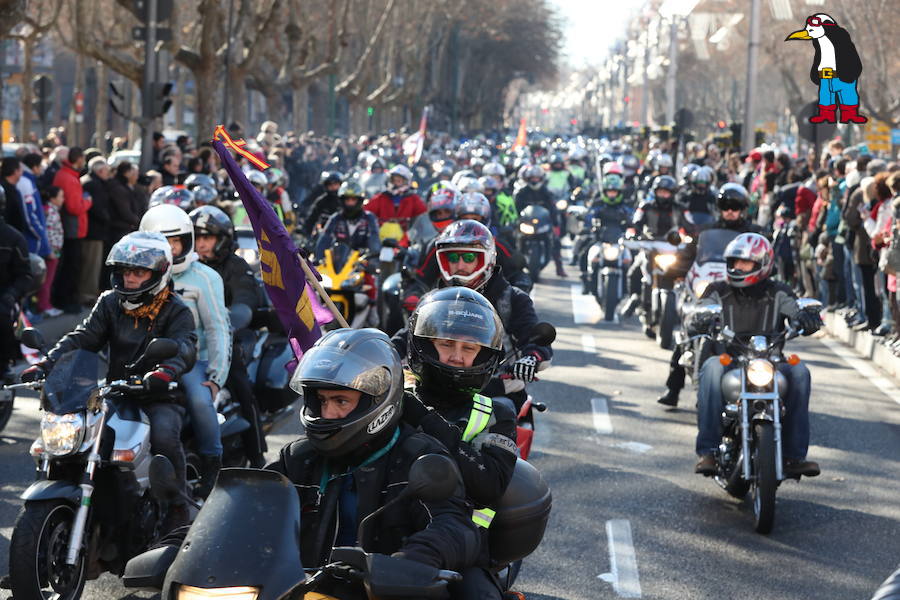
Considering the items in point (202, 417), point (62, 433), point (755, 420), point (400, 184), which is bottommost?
point (755, 420)

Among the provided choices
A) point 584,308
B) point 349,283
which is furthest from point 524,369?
point 584,308

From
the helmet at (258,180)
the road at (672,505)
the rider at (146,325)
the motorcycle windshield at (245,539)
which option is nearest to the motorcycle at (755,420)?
the road at (672,505)

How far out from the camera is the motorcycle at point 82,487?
6.09 meters

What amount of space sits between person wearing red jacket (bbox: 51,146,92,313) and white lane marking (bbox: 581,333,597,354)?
503cm

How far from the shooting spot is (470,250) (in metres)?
7.63

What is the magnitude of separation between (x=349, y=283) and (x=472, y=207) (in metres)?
2.14

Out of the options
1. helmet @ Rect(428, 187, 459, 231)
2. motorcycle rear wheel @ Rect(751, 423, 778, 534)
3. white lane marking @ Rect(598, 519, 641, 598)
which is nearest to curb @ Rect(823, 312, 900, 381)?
helmet @ Rect(428, 187, 459, 231)

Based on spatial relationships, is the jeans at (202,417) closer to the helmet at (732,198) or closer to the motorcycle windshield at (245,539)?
the motorcycle windshield at (245,539)

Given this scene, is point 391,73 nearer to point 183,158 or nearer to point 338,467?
point 183,158

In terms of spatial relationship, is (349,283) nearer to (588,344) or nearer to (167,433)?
(588,344)

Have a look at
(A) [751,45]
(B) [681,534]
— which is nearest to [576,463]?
(B) [681,534]

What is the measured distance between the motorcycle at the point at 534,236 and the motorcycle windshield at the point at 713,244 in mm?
8690

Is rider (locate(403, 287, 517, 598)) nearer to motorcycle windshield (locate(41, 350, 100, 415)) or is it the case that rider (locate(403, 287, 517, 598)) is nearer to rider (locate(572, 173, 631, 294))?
motorcycle windshield (locate(41, 350, 100, 415))

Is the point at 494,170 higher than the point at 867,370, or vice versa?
the point at 494,170
